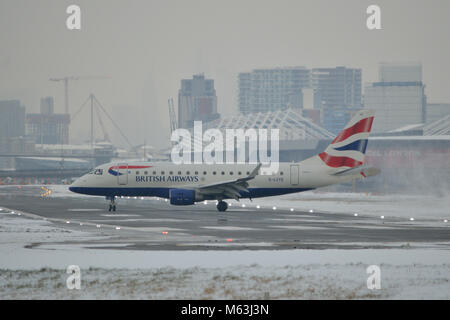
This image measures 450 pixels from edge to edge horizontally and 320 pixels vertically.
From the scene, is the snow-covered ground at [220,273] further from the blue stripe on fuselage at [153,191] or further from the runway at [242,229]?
the blue stripe on fuselage at [153,191]

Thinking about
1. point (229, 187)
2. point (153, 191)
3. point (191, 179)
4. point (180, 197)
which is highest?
point (191, 179)

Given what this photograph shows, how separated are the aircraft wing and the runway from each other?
1.50m

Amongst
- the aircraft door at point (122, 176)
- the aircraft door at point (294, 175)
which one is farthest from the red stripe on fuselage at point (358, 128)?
the aircraft door at point (122, 176)

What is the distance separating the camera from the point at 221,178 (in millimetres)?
58312

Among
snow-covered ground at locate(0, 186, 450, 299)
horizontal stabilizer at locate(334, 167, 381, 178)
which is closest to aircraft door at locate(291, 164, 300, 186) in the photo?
horizontal stabilizer at locate(334, 167, 381, 178)

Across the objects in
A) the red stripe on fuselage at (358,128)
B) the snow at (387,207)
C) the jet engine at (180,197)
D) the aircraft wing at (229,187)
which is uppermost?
the red stripe on fuselage at (358,128)

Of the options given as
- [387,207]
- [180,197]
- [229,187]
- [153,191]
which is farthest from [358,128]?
[153,191]

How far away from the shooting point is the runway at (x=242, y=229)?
32312mm

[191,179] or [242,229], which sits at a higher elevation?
[191,179]

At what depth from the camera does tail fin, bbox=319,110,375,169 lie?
58625mm

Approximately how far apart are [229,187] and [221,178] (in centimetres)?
166

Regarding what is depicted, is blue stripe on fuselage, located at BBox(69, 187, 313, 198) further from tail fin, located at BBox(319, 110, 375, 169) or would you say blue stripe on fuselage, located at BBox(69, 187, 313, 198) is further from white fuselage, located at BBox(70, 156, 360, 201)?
tail fin, located at BBox(319, 110, 375, 169)

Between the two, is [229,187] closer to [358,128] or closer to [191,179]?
[191,179]

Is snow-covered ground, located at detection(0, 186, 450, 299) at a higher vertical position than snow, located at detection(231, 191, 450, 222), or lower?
higher
